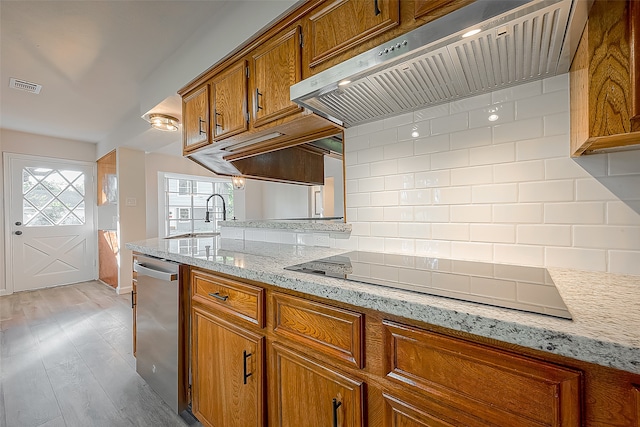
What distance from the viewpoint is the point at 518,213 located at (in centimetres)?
102

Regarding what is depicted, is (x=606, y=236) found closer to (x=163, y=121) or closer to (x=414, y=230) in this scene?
(x=414, y=230)

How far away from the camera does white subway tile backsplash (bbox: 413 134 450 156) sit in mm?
1175

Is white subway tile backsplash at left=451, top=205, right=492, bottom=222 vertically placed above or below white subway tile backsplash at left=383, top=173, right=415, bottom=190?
below

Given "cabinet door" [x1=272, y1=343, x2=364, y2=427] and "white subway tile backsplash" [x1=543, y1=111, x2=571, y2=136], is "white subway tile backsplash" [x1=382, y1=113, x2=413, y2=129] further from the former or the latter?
"cabinet door" [x1=272, y1=343, x2=364, y2=427]

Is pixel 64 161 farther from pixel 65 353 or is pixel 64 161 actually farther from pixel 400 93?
pixel 400 93

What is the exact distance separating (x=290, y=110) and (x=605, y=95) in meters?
1.09

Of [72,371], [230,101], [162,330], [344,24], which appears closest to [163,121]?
[230,101]

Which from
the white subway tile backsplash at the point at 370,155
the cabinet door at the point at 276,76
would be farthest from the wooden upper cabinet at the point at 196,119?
the white subway tile backsplash at the point at 370,155

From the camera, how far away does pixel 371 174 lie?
4.56ft

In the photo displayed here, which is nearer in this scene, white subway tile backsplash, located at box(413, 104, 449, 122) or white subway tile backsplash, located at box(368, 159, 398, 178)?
white subway tile backsplash, located at box(413, 104, 449, 122)

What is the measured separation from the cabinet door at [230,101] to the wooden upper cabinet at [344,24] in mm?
517

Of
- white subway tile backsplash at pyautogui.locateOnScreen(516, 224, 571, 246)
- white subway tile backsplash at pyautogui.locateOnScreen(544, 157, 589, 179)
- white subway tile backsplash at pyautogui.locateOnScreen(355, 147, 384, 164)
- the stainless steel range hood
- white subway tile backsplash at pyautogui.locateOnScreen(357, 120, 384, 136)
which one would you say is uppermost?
the stainless steel range hood

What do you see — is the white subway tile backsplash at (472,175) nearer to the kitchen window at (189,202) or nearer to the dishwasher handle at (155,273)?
the dishwasher handle at (155,273)

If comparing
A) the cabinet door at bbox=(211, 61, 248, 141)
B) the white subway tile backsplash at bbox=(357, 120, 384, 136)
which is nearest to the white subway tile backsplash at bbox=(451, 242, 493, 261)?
the white subway tile backsplash at bbox=(357, 120, 384, 136)
